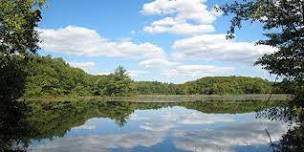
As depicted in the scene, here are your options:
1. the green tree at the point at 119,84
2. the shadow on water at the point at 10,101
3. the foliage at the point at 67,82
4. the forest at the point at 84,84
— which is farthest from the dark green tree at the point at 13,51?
the green tree at the point at 119,84

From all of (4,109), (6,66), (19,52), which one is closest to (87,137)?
(4,109)

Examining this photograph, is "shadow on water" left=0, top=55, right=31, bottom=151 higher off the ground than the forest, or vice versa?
the forest

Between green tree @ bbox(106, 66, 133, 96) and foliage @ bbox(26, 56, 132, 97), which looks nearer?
foliage @ bbox(26, 56, 132, 97)

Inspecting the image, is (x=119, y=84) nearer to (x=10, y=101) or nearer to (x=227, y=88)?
(x=227, y=88)

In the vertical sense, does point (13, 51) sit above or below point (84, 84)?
below

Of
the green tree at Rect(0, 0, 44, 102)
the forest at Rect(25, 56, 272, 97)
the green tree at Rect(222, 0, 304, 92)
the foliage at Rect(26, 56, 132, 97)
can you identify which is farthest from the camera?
the forest at Rect(25, 56, 272, 97)

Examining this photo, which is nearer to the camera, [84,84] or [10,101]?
[10,101]

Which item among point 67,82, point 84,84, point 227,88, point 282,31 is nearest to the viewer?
point 282,31

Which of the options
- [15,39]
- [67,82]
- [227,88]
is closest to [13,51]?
[15,39]

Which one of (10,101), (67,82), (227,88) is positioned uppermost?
(227,88)

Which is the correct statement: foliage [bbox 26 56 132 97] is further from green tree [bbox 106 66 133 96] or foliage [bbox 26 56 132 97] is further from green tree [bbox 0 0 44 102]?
green tree [bbox 0 0 44 102]

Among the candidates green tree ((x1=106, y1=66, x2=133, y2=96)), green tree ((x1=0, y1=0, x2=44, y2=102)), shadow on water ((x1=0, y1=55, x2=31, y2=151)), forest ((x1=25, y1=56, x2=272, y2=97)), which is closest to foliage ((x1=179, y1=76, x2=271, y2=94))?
forest ((x1=25, y1=56, x2=272, y2=97))

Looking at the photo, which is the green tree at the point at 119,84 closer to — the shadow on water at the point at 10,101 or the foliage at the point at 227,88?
the foliage at the point at 227,88

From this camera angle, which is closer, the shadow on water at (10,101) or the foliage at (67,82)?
the shadow on water at (10,101)
